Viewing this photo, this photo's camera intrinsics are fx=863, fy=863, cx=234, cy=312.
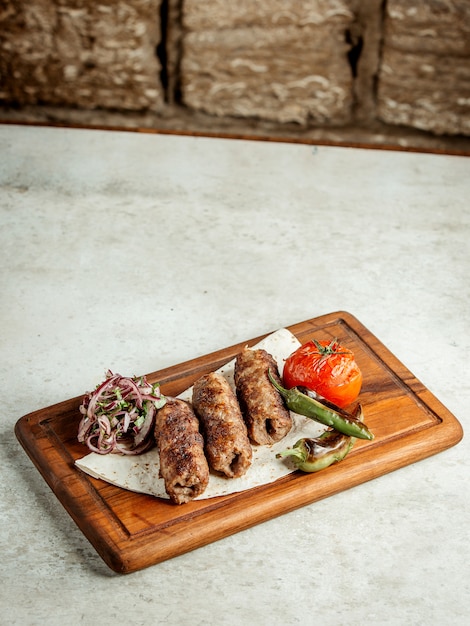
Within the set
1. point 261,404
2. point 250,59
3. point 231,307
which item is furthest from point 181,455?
point 250,59

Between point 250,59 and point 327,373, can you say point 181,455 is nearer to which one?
point 327,373

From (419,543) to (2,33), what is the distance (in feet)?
7.47

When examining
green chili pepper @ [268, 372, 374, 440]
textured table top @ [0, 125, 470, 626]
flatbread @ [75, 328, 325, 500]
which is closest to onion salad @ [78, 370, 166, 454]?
flatbread @ [75, 328, 325, 500]

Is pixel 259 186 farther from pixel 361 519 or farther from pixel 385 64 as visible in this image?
pixel 361 519

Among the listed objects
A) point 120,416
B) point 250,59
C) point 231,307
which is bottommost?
point 231,307

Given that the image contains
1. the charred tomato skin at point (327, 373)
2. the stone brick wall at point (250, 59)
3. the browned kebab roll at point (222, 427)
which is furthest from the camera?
the stone brick wall at point (250, 59)

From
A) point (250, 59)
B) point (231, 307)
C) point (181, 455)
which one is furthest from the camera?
point (250, 59)

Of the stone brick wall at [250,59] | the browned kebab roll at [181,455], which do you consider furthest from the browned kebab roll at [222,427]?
the stone brick wall at [250,59]

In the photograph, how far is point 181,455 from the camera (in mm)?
1567

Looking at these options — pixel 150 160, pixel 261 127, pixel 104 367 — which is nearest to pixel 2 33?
pixel 150 160

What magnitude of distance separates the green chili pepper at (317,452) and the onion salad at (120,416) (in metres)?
0.27

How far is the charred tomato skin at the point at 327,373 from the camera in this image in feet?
5.73

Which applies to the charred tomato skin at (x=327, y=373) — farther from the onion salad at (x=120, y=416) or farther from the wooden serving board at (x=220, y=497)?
the onion salad at (x=120, y=416)

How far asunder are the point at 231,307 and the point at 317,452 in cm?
69
